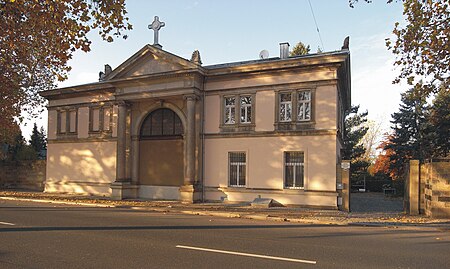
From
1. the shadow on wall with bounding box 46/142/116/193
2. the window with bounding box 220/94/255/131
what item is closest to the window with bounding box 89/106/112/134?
the shadow on wall with bounding box 46/142/116/193

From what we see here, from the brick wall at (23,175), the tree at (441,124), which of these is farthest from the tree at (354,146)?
the brick wall at (23,175)

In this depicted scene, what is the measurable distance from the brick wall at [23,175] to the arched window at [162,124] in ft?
38.9

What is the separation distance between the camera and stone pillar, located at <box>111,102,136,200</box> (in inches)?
914

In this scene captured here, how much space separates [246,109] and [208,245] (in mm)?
13082

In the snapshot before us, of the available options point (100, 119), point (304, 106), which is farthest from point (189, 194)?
point (100, 119)

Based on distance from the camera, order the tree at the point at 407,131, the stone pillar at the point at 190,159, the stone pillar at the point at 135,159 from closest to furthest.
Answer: the stone pillar at the point at 190,159
the stone pillar at the point at 135,159
the tree at the point at 407,131

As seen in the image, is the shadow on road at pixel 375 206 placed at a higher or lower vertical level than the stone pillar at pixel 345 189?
lower

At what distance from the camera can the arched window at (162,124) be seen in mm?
23031

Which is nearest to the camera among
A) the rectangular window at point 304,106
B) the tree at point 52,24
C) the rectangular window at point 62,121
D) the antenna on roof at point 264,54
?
the tree at point 52,24

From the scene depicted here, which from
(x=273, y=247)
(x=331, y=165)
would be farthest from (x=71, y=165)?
(x=273, y=247)

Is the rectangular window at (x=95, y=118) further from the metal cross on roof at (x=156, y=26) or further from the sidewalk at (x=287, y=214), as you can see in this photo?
the metal cross on roof at (x=156, y=26)

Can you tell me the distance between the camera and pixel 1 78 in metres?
24.3

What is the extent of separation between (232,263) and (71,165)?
22881 mm

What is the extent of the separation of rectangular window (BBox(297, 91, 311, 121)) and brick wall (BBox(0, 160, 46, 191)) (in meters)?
21.3
